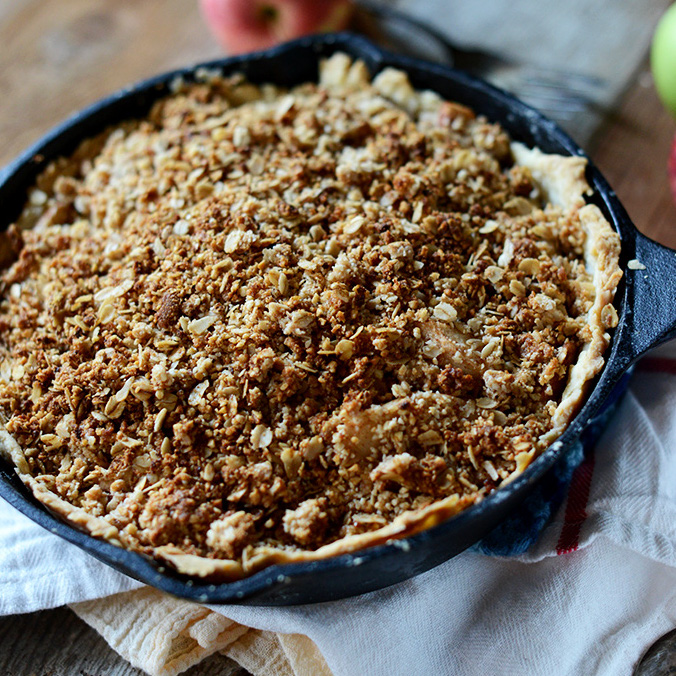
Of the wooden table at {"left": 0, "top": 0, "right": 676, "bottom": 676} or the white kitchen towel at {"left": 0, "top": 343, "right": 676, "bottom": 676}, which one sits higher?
the wooden table at {"left": 0, "top": 0, "right": 676, "bottom": 676}

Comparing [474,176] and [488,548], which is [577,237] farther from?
[488,548]

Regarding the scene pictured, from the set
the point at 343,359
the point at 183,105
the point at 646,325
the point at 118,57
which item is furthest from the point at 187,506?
the point at 118,57

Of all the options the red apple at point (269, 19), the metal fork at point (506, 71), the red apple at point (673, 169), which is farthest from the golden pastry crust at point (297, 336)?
the red apple at point (269, 19)

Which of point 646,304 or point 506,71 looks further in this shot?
point 506,71

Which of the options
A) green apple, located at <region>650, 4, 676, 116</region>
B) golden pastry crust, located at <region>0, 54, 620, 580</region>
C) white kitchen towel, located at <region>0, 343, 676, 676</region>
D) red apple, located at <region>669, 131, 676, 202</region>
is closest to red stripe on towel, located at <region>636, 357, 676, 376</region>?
white kitchen towel, located at <region>0, 343, 676, 676</region>

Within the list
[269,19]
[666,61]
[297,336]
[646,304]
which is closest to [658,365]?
[646,304]

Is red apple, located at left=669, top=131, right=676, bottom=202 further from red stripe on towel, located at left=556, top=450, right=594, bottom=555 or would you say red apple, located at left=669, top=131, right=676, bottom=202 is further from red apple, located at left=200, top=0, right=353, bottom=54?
red apple, located at left=200, top=0, right=353, bottom=54

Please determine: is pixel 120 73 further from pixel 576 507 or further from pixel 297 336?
pixel 576 507
